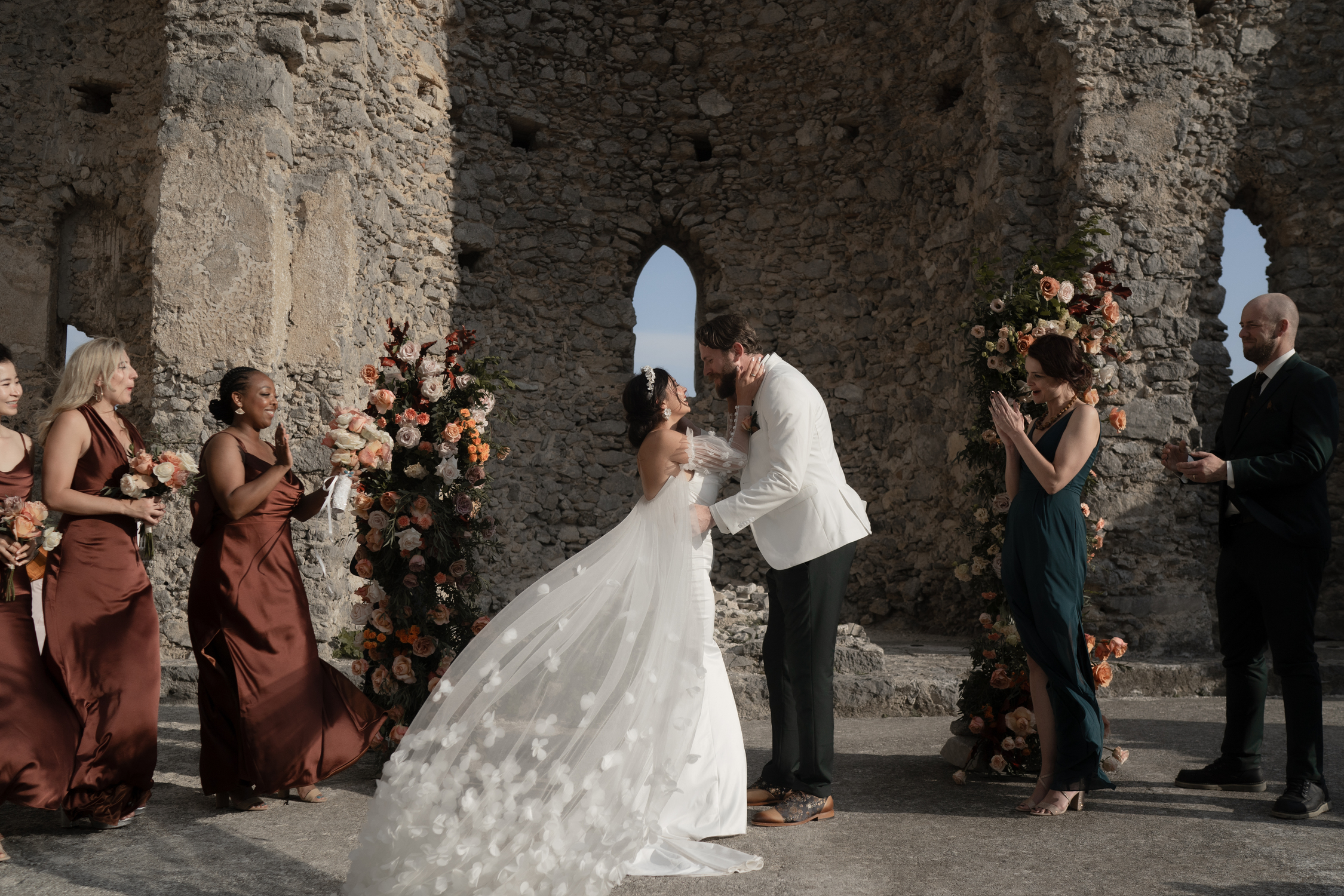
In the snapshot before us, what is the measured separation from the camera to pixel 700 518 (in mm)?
3658

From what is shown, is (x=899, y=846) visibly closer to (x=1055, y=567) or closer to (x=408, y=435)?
(x=1055, y=567)

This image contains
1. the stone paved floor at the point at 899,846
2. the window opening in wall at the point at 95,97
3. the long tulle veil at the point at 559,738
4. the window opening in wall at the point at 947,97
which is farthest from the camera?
the window opening in wall at the point at 947,97

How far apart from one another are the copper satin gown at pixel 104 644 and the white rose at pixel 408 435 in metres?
1.16

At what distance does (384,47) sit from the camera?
8.67m

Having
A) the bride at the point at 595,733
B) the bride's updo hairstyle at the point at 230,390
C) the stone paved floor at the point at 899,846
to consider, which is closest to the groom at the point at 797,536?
the bride at the point at 595,733

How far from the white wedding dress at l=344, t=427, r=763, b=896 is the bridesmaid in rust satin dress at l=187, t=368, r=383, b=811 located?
1213 mm

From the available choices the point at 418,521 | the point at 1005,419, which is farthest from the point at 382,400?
the point at 1005,419

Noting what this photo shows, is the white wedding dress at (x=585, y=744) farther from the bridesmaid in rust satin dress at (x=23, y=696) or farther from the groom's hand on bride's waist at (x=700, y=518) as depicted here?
the bridesmaid in rust satin dress at (x=23, y=696)

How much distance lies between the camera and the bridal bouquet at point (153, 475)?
156 inches

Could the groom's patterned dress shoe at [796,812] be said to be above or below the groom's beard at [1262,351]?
below

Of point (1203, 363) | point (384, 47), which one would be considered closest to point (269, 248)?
point (384, 47)

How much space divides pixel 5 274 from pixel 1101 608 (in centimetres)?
981

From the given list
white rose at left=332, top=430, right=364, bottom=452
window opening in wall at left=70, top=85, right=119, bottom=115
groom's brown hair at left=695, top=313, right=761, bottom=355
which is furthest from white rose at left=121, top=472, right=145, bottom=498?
window opening in wall at left=70, top=85, right=119, bottom=115

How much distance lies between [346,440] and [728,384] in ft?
5.73
